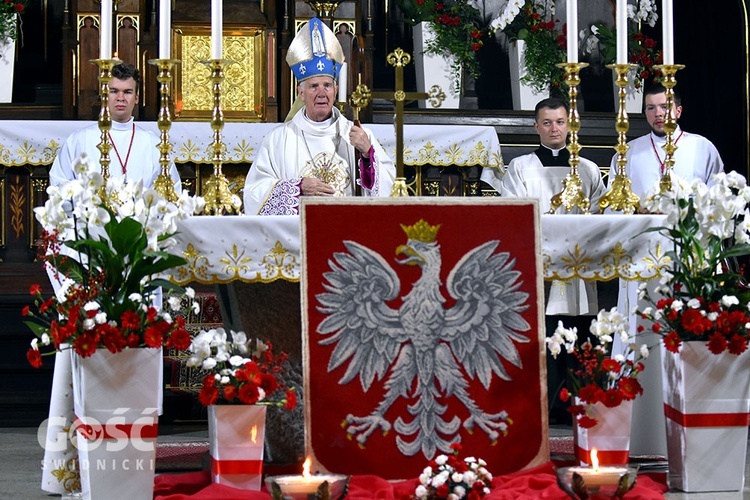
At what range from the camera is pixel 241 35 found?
7738mm

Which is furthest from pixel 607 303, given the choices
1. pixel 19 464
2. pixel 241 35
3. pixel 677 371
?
pixel 19 464

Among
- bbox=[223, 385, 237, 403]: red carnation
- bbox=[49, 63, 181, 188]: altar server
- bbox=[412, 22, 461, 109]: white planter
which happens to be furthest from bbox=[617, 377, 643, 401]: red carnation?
bbox=[412, 22, 461, 109]: white planter

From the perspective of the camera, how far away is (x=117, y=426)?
432 centimetres

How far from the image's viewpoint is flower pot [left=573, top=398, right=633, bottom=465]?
4.55 metres

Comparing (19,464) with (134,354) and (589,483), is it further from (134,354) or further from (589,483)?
(589,483)

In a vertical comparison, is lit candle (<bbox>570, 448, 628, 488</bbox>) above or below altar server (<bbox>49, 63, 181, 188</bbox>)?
below

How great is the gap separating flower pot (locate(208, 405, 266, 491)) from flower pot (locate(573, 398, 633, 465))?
3.76 feet

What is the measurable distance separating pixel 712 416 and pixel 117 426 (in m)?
2.12

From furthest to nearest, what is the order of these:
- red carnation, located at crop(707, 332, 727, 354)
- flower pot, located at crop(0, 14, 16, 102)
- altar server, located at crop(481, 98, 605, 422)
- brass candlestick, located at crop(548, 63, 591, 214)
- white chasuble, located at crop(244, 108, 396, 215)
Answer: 1. flower pot, located at crop(0, 14, 16, 102)
2. altar server, located at crop(481, 98, 605, 422)
3. white chasuble, located at crop(244, 108, 396, 215)
4. brass candlestick, located at crop(548, 63, 591, 214)
5. red carnation, located at crop(707, 332, 727, 354)

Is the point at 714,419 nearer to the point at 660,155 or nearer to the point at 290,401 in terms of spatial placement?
the point at 290,401

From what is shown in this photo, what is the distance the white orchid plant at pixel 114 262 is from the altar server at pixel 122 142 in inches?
72.7

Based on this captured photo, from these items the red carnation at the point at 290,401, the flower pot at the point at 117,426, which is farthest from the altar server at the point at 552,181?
the flower pot at the point at 117,426

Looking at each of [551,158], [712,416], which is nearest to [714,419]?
[712,416]

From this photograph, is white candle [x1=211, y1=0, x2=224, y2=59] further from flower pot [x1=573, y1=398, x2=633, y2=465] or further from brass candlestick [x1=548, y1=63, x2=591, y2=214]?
flower pot [x1=573, y1=398, x2=633, y2=465]
